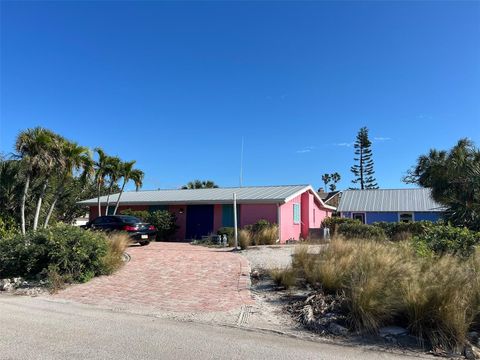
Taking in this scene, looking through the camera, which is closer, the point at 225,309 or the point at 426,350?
the point at 426,350

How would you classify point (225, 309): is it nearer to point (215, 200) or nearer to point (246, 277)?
point (246, 277)

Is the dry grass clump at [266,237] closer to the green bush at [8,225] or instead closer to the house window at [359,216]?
the green bush at [8,225]

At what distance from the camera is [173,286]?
384 inches

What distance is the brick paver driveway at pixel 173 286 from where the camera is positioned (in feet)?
27.0

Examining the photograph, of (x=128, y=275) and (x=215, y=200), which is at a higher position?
(x=215, y=200)

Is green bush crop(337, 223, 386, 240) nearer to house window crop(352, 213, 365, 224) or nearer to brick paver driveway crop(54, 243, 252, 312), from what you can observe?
brick paver driveway crop(54, 243, 252, 312)

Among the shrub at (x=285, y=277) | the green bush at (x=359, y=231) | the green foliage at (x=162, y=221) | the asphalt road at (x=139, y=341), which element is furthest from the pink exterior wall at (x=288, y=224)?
the asphalt road at (x=139, y=341)

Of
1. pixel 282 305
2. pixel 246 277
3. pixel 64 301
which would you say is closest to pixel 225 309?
pixel 282 305

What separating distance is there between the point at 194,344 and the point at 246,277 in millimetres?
4934

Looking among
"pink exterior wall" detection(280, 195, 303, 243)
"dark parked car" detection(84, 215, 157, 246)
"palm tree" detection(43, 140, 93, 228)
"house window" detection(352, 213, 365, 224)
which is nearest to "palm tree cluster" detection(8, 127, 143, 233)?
"palm tree" detection(43, 140, 93, 228)

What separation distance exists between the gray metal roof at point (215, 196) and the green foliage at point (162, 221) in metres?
1.23

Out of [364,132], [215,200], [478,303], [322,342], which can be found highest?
[364,132]

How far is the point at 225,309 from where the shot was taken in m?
7.62

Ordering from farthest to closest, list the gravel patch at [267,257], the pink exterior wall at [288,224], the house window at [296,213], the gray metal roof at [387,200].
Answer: the gray metal roof at [387,200] < the house window at [296,213] < the pink exterior wall at [288,224] < the gravel patch at [267,257]
